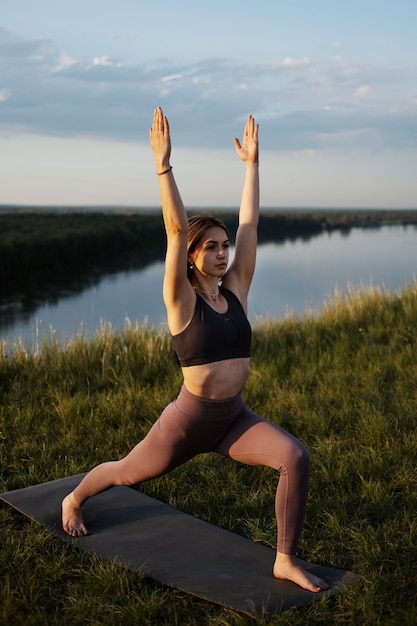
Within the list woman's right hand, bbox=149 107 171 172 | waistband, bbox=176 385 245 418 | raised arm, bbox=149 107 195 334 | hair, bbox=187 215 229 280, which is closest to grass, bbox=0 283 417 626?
waistband, bbox=176 385 245 418

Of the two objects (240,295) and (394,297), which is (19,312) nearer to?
(394,297)

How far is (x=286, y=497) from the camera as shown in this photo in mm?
3039

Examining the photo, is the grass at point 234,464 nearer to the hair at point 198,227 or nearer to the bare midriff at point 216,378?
the bare midriff at point 216,378

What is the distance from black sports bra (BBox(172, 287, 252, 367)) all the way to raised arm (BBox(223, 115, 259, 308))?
269mm

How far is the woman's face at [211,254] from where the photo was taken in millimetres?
3070

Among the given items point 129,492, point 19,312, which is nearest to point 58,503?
point 129,492

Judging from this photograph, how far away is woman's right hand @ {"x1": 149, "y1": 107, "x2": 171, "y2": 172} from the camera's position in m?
2.86

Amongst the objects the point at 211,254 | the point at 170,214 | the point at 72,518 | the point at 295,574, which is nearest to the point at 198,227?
the point at 211,254

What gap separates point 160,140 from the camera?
2.87 metres

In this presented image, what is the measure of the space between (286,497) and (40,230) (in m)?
26.8

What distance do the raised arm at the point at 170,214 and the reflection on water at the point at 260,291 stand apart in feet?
15.4

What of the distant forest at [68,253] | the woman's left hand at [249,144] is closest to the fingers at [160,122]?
the woman's left hand at [249,144]

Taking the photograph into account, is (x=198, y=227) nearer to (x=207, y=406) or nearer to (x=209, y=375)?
(x=209, y=375)

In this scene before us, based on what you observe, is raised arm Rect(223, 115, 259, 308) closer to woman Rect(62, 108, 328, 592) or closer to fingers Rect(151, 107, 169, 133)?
woman Rect(62, 108, 328, 592)
